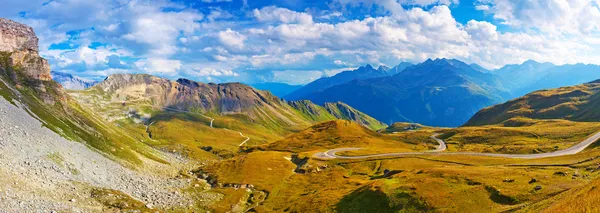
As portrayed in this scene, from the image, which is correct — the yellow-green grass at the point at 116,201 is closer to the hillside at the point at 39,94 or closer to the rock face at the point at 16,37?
the hillside at the point at 39,94

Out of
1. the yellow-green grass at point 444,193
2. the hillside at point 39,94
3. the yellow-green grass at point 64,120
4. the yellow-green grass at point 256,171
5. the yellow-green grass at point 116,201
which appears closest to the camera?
the yellow-green grass at point 444,193

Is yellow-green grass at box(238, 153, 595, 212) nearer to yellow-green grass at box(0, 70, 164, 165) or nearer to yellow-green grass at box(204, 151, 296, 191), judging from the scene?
yellow-green grass at box(204, 151, 296, 191)

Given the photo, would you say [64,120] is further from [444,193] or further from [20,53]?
[444,193]

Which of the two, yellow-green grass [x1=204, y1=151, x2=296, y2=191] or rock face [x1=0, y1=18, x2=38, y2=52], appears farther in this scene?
rock face [x1=0, y1=18, x2=38, y2=52]

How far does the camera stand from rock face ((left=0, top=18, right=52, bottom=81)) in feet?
493

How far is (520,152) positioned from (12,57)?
22817cm

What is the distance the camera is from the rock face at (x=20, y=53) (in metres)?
150

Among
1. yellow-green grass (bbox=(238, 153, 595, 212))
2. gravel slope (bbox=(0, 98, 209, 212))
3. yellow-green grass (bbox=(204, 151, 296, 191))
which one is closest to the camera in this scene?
yellow-green grass (bbox=(238, 153, 595, 212))

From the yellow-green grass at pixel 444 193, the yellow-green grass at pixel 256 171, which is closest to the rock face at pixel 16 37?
the yellow-green grass at pixel 256 171

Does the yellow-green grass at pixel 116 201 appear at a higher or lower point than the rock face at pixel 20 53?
lower

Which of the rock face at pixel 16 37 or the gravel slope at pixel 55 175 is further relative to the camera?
the rock face at pixel 16 37

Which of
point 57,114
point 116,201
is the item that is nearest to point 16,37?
point 57,114

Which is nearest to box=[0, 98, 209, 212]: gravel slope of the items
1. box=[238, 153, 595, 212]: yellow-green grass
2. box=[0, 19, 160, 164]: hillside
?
box=[0, 19, 160, 164]: hillside

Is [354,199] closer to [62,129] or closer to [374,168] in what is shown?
[374,168]
